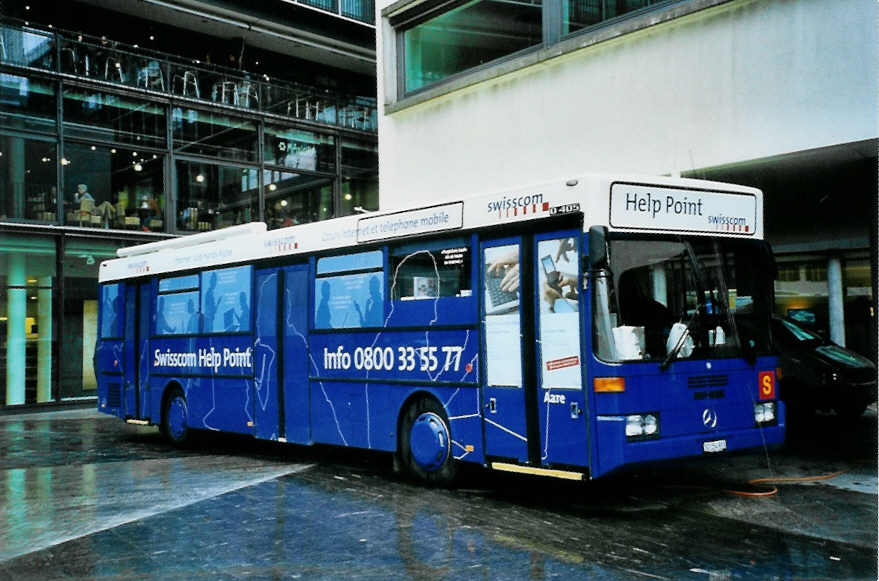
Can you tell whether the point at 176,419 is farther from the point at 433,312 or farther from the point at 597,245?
the point at 597,245

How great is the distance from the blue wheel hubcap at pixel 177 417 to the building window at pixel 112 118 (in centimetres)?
968

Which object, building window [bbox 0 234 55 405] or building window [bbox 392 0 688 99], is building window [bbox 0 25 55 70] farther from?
building window [bbox 392 0 688 99]

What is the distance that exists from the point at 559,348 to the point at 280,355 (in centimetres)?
486

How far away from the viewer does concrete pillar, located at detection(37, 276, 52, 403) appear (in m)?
20.7

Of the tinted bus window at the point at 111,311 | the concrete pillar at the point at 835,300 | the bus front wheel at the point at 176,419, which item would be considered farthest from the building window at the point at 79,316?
the concrete pillar at the point at 835,300

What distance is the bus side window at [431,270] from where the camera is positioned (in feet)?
30.1

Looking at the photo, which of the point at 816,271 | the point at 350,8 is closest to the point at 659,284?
the point at 816,271

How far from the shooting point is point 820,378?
45.2 feet

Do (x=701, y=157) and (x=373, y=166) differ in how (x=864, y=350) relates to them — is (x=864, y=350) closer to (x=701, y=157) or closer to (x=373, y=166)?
(x=701, y=157)

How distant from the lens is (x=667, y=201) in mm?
8148

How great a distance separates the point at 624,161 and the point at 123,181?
1399cm

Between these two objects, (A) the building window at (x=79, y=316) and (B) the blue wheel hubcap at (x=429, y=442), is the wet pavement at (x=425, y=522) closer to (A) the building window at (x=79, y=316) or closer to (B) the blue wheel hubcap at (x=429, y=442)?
(B) the blue wheel hubcap at (x=429, y=442)

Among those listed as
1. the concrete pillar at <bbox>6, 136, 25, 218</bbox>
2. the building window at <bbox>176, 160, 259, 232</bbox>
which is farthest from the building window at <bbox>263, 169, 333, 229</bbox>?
the concrete pillar at <bbox>6, 136, 25, 218</bbox>

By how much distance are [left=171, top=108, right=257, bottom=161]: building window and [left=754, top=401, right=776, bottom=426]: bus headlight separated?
18046 mm
